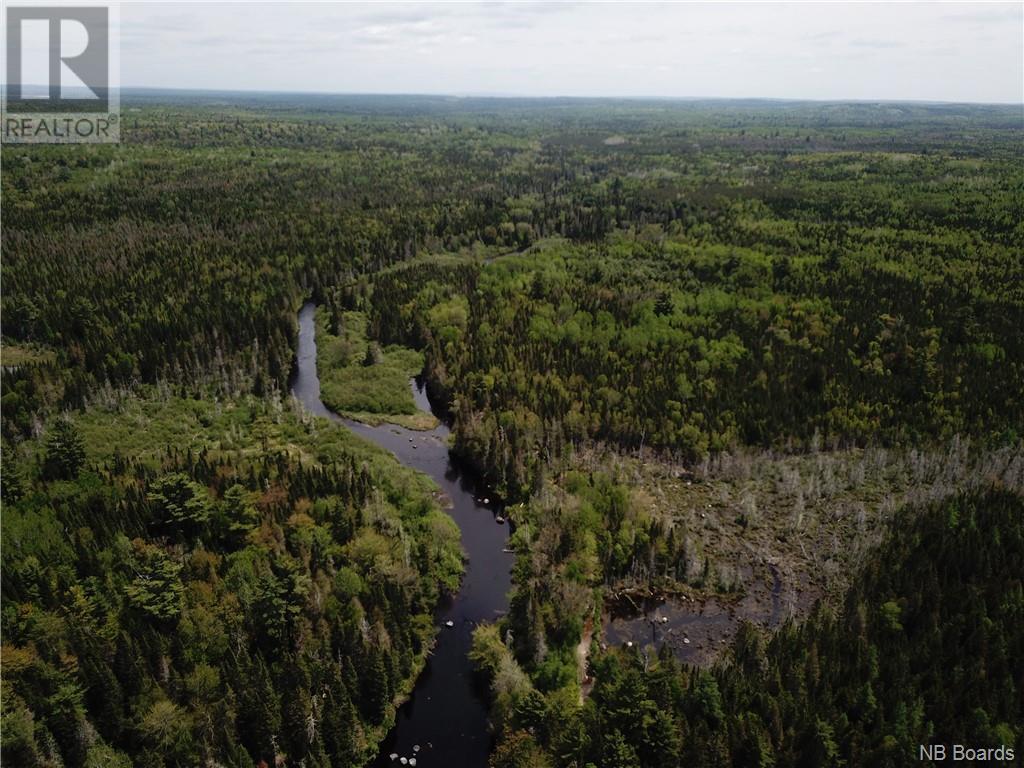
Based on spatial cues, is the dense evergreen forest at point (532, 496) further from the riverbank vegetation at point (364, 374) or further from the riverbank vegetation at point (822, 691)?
the riverbank vegetation at point (364, 374)

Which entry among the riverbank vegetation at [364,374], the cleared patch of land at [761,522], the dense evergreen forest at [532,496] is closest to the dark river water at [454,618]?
the dense evergreen forest at [532,496]

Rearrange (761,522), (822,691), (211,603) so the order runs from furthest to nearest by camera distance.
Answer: (761,522) → (211,603) → (822,691)

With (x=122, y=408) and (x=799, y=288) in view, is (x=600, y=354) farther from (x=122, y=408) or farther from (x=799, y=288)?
(x=122, y=408)

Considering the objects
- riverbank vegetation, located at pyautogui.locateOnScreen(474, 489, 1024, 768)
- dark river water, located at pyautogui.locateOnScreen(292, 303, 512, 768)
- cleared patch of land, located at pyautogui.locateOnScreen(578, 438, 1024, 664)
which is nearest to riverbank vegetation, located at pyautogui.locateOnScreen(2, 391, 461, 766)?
dark river water, located at pyautogui.locateOnScreen(292, 303, 512, 768)

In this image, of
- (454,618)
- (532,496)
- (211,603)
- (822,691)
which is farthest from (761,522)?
(211,603)

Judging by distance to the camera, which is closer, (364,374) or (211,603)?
(211,603)

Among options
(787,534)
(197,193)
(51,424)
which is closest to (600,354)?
(787,534)

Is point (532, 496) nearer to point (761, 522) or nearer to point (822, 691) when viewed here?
point (761, 522)

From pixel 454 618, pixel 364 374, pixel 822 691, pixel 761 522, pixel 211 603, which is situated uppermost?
pixel 364 374
